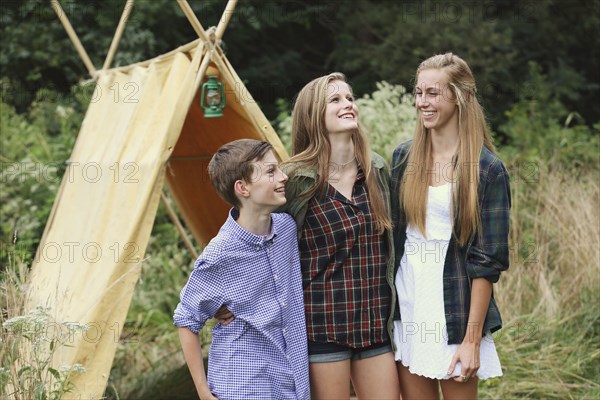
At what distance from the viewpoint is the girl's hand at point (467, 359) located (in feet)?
9.71

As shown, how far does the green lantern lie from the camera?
446 cm

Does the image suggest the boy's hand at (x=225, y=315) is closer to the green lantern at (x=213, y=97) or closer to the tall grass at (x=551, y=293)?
the green lantern at (x=213, y=97)

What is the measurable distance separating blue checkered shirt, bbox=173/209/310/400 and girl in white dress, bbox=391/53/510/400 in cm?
41

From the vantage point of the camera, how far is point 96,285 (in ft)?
12.9

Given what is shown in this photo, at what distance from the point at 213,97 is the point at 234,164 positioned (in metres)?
1.56

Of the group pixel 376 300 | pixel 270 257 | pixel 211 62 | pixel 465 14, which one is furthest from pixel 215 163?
pixel 465 14

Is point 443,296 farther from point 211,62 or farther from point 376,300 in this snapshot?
point 211,62

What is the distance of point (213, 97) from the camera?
449 cm

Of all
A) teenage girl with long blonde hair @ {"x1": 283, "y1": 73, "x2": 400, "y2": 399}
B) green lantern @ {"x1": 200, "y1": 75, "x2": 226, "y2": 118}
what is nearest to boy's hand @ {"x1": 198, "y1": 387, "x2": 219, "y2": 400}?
teenage girl with long blonde hair @ {"x1": 283, "y1": 73, "x2": 400, "y2": 399}

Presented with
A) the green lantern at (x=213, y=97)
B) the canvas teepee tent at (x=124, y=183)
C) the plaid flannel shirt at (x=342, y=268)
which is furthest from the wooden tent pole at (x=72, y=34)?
the plaid flannel shirt at (x=342, y=268)

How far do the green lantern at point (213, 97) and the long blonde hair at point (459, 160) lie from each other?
5.21 ft

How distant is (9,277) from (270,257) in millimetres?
1204

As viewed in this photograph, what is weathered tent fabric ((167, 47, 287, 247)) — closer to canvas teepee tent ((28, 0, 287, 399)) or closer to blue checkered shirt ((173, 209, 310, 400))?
canvas teepee tent ((28, 0, 287, 399))

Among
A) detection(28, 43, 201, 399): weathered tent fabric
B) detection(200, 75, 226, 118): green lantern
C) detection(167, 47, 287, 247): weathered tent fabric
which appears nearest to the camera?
detection(28, 43, 201, 399): weathered tent fabric
